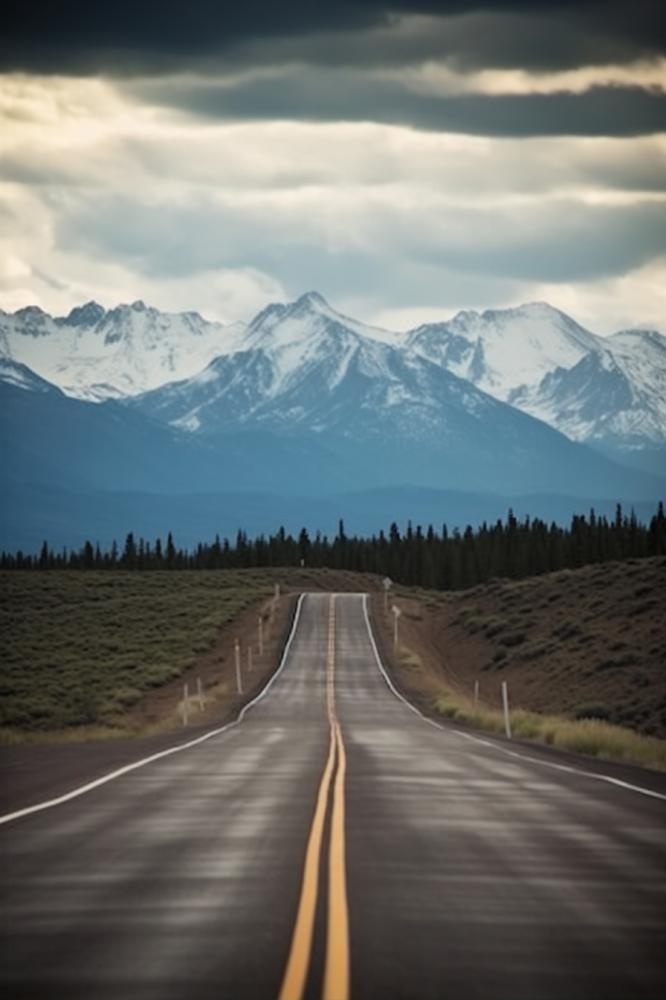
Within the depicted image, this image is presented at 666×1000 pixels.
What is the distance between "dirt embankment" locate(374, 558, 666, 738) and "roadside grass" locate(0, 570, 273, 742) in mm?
10797

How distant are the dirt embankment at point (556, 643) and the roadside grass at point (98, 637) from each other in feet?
35.4

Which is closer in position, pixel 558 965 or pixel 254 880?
pixel 558 965

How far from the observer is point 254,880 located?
539 inches

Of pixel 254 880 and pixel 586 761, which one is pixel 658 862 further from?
pixel 586 761

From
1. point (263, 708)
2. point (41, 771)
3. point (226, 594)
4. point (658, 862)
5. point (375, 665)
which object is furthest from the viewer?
point (226, 594)

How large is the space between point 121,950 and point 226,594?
10826 cm

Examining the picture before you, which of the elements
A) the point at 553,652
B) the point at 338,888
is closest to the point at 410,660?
the point at 553,652

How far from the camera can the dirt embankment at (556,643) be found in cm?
6562

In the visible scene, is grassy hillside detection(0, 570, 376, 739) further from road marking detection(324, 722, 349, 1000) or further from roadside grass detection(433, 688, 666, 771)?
road marking detection(324, 722, 349, 1000)

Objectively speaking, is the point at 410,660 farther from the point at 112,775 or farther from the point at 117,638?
the point at 112,775

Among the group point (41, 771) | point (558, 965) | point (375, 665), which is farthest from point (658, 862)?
point (375, 665)

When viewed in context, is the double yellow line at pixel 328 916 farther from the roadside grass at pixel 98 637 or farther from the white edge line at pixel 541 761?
the roadside grass at pixel 98 637

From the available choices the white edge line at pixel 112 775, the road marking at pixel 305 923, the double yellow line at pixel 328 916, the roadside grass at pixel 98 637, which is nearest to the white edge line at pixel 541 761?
the double yellow line at pixel 328 916

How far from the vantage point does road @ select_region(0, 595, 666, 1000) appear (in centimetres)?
1009
